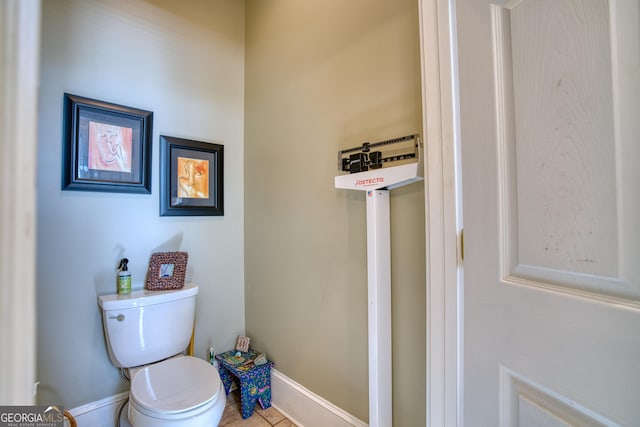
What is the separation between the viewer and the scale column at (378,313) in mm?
1087

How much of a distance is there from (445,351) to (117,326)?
59.9 inches

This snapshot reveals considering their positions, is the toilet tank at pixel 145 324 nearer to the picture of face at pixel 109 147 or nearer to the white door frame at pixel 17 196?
the picture of face at pixel 109 147

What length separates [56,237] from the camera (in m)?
1.38

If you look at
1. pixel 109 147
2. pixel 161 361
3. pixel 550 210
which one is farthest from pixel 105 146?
pixel 550 210

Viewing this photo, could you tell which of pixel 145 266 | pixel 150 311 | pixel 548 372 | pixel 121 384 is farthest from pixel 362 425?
pixel 145 266

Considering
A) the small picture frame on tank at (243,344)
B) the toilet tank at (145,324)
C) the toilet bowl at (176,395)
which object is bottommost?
the small picture frame on tank at (243,344)

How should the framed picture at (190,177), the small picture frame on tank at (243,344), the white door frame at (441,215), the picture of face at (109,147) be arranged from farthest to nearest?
the small picture frame on tank at (243,344)
the framed picture at (190,177)
the picture of face at (109,147)
the white door frame at (441,215)

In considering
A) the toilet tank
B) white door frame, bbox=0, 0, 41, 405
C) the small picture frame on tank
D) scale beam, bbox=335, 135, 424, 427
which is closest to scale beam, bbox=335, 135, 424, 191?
scale beam, bbox=335, 135, 424, 427

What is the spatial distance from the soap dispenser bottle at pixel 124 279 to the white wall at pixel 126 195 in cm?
6

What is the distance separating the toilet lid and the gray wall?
20.2 inches

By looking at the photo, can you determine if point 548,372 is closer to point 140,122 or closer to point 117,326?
point 117,326

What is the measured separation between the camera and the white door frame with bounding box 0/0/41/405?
0.99 feet

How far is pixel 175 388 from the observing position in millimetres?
1263

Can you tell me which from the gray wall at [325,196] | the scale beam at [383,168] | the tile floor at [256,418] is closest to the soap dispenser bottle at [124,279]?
the gray wall at [325,196]
